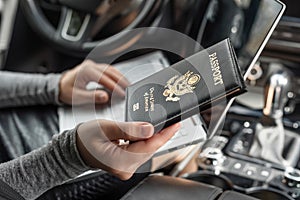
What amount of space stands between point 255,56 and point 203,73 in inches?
7.1

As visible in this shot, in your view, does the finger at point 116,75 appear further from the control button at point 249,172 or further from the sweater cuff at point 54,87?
the control button at point 249,172

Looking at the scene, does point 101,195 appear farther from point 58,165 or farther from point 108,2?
point 108,2

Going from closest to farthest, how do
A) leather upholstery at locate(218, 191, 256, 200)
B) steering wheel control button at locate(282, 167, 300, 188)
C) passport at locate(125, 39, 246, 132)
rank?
1. passport at locate(125, 39, 246, 132)
2. leather upholstery at locate(218, 191, 256, 200)
3. steering wheel control button at locate(282, 167, 300, 188)

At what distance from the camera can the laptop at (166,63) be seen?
93cm

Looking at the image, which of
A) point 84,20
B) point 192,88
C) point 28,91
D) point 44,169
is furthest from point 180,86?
point 84,20

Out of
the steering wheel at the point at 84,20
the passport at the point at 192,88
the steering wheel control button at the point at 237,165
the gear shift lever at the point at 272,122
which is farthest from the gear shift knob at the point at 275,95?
the passport at the point at 192,88

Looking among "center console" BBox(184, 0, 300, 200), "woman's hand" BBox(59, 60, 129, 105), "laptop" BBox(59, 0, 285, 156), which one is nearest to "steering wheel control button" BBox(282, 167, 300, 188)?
"center console" BBox(184, 0, 300, 200)

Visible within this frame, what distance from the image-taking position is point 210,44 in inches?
43.3

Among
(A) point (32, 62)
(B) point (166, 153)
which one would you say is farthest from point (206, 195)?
(A) point (32, 62)

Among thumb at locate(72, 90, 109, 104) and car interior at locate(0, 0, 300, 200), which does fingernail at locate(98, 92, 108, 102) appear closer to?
thumb at locate(72, 90, 109, 104)

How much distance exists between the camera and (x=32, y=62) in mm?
1474

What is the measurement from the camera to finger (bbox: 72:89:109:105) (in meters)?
1.10

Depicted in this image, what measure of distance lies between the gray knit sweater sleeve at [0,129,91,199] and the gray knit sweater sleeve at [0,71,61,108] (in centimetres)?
30

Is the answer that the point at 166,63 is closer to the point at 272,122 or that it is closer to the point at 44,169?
the point at 272,122
